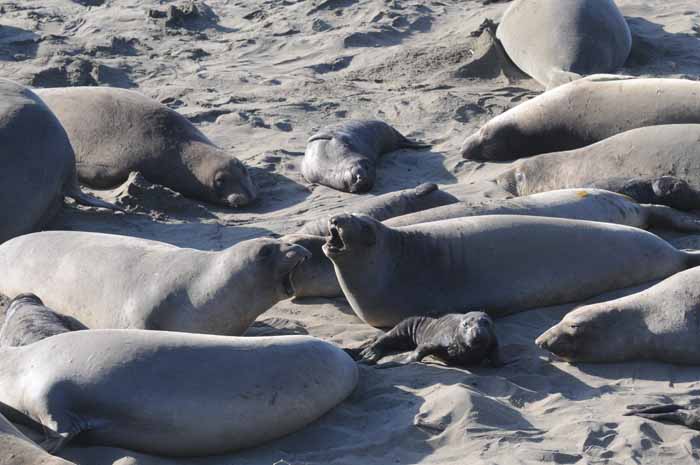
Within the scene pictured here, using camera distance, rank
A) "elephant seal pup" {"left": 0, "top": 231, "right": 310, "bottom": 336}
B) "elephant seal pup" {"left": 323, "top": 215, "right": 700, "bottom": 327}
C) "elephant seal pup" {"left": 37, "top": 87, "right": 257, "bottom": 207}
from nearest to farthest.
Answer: "elephant seal pup" {"left": 0, "top": 231, "right": 310, "bottom": 336} < "elephant seal pup" {"left": 323, "top": 215, "right": 700, "bottom": 327} < "elephant seal pup" {"left": 37, "top": 87, "right": 257, "bottom": 207}

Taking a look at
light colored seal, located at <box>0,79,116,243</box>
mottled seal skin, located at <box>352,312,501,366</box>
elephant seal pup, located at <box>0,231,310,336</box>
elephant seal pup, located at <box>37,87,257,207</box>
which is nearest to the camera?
mottled seal skin, located at <box>352,312,501,366</box>

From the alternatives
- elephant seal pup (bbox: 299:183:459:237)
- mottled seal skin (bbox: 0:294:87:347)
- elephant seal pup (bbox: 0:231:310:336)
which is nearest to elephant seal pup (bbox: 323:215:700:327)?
elephant seal pup (bbox: 0:231:310:336)

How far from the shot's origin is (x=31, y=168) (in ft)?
22.5

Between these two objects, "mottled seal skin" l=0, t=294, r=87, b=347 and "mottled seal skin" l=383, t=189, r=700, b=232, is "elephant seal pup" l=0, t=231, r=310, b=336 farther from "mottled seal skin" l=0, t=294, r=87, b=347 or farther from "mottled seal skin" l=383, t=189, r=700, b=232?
"mottled seal skin" l=383, t=189, r=700, b=232

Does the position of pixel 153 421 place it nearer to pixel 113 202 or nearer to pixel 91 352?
pixel 91 352

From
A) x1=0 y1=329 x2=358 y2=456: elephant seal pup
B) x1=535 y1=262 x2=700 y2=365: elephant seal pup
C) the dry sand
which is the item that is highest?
x1=0 y1=329 x2=358 y2=456: elephant seal pup

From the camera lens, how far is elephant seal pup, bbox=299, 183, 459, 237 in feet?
22.1

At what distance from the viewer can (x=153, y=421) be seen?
413 centimetres

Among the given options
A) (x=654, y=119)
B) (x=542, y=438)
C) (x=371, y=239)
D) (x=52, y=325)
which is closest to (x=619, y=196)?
(x=654, y=119)

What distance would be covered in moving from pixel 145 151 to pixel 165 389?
3.84 m

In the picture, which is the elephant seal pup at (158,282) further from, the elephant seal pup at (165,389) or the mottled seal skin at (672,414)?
the mottled seal skin at (672,414)

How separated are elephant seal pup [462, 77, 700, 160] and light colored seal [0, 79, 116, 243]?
106 inches

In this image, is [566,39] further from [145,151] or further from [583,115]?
[145,151]

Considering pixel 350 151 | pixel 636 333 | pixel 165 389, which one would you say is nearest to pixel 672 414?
pixel 636 333
